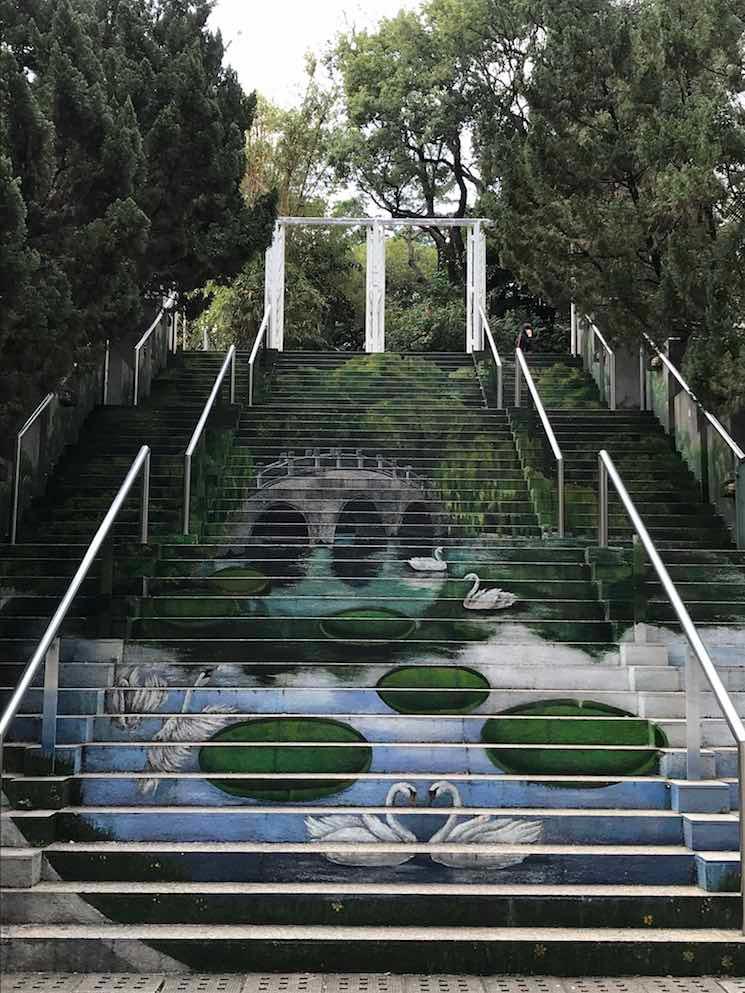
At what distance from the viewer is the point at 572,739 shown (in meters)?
5.35

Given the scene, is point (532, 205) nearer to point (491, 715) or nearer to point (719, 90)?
point (719, 90)

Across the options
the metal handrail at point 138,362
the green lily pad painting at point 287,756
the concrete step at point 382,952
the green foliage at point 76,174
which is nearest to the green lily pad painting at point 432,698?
the green lily pad painting at point 287,756

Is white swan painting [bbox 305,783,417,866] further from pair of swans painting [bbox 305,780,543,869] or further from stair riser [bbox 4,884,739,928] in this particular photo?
stair riser [bbox 4,884,739,928]

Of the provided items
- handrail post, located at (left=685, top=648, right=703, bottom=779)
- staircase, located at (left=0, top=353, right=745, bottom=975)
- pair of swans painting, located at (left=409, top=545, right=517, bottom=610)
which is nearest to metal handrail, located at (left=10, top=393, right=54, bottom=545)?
staircase, located at (left=0, top=353, right=745, bottom=975)

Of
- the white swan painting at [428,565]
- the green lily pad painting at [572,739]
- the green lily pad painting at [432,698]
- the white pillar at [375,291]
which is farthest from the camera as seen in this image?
the white pillar at [375,291]

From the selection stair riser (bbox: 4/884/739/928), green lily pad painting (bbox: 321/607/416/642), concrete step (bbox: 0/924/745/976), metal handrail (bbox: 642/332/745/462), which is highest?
metal handrail (bbox: 642/332/745/462)

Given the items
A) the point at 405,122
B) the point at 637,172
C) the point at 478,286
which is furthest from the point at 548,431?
the point at 405,122

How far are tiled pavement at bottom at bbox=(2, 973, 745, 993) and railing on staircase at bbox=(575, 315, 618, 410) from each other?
31.1 ft

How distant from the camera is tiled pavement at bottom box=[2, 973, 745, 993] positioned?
382 centimetres

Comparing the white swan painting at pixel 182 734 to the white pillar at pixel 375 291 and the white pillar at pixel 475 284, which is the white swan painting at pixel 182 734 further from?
the white pillar at pixel 475 284

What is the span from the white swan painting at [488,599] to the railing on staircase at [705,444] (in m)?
2.96

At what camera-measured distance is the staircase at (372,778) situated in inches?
163

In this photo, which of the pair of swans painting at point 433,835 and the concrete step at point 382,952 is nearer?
the concrete step at point 382,952

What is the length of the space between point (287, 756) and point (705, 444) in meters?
6.90
